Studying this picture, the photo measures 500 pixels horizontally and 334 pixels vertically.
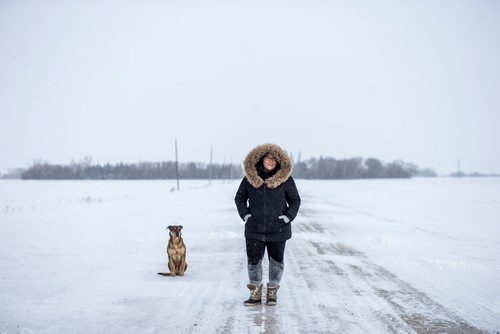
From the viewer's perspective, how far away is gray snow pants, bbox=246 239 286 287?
206 inches

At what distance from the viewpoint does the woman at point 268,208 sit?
5.13m

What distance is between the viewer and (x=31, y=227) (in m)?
12.5

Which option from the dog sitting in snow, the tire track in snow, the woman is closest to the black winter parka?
the woman

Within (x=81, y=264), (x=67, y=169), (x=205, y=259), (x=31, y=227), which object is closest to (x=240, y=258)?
(x=205, y=259)

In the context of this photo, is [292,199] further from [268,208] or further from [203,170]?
[203,170]

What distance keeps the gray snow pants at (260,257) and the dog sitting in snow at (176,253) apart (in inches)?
63.0

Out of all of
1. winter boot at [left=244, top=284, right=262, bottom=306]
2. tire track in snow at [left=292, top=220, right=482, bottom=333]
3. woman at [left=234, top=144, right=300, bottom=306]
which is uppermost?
woman at [left=234, top=144, right=300, bottom=306]

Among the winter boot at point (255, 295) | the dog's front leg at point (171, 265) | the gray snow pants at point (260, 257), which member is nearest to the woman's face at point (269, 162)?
the gray snow pants at point (260, 257)

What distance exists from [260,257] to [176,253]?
6.03 feet

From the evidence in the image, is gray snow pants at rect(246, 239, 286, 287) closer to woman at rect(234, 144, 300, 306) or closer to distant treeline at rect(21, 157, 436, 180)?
woman at rect(234, 144, 300, 306)

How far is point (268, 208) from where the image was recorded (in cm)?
514

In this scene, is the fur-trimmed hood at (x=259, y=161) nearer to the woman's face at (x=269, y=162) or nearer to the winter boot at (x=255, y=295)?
the woman's face at (x=269, y=162)

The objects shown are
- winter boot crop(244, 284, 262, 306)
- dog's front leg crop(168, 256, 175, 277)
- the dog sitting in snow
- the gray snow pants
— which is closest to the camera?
winter boot crop(244, 284, 262, 306)

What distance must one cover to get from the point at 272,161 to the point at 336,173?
147881 mm
